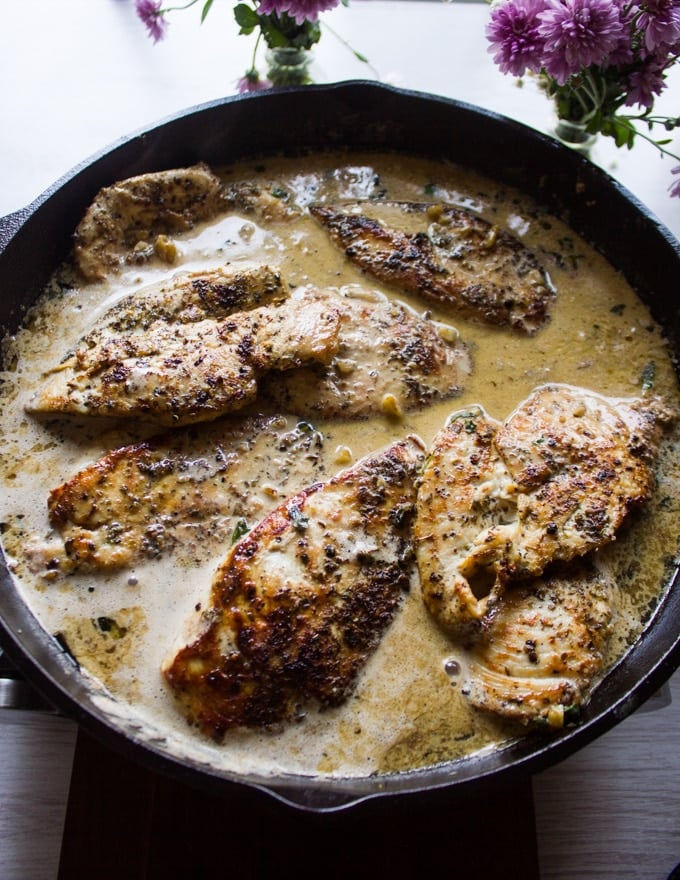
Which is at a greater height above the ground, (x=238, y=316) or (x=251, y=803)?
(x=238, y=316)

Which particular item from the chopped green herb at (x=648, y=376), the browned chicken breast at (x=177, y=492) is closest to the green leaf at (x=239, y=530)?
the browned chicken breast at (x=177, y=492)

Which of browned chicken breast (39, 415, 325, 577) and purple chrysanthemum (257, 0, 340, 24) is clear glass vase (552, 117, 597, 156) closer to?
purple chrysanthemum (257, 0, 340, 24)

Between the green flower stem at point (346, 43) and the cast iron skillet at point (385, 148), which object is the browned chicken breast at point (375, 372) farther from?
the green flower stem at point (346, 43)

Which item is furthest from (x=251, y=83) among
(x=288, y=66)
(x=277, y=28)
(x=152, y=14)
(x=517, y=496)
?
(x=517, y=496)

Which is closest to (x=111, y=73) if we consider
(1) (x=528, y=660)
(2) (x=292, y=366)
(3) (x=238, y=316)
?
(3) (x=238, y=316)

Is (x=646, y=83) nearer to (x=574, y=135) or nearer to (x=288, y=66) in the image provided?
(x=574, y=135)

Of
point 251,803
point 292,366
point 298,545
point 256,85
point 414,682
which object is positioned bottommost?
point 251,803

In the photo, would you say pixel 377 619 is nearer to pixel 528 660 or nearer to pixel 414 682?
pixel 414 682
